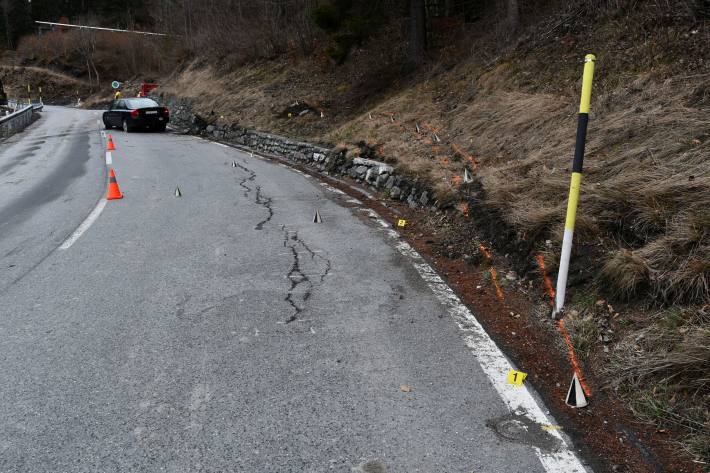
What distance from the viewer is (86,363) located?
12.7 ft

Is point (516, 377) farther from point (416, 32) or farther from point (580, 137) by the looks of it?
point (416, 32)

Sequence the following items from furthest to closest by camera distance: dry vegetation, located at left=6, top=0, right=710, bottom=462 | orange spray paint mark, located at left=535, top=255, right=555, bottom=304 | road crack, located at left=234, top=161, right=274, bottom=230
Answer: road crack, located at left=234, top=161, right=274, bottom=230
orange spray paint mark, located at left=535, top=255, right=555, bottom=304
dry vegetation, located at left=6, top=0, right=710, bottom=462

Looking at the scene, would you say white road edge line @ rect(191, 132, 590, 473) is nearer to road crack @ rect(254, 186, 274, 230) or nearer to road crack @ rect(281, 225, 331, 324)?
road crack @ rect(281, 225, 331, 324)

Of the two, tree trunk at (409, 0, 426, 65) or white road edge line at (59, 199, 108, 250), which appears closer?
white road edge line at (59, 199, 108, 250)

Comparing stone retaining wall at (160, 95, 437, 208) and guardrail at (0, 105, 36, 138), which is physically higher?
guardrail at (0, 105, 36, 138)

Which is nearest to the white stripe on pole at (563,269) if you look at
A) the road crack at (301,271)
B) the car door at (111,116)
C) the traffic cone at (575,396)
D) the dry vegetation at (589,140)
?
the dry vegetation at (589,140)

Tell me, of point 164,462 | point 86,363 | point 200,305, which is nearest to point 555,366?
point 164,462

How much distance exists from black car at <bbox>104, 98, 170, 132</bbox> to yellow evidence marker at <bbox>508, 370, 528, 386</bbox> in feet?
79.5

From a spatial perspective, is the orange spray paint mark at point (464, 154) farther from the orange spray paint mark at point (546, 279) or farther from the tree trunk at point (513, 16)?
the tree trunk at point (513, 16)

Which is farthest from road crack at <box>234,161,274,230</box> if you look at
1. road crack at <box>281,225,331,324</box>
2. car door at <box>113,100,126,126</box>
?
car door at <box>113,100,126,126</box>

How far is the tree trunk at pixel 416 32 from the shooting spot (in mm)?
18125

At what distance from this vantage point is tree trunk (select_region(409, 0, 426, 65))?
1812 cm

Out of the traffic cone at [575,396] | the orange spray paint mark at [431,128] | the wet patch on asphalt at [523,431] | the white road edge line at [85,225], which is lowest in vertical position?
the wet patch on asphalt at [523,431]

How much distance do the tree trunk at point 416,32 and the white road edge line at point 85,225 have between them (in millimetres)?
12185
